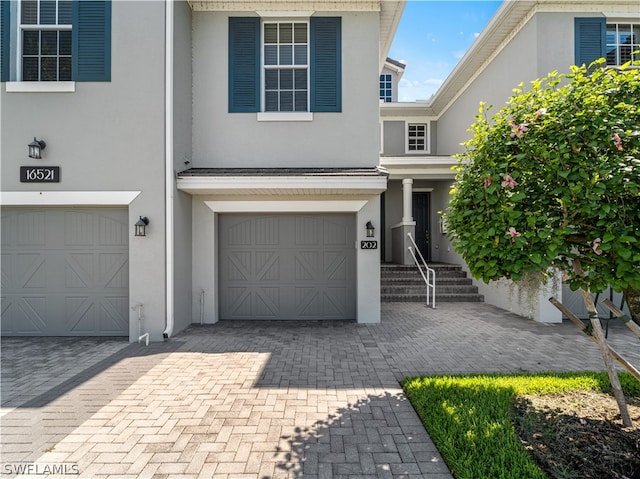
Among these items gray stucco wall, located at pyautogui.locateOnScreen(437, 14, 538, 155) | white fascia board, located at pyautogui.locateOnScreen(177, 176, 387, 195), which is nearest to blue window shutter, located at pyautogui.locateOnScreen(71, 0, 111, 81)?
white fascia board, located at pyautogui.locateOnScreen(177, 176, 387, 195)

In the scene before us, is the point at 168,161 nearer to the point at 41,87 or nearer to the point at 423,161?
the point at 41,87

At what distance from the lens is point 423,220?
12500mm

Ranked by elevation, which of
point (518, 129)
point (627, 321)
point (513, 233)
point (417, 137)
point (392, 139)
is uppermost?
point (417, 137)

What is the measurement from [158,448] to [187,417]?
48 centimetres

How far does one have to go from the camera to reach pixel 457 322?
7.07 meters

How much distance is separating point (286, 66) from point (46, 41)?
4.60 metres

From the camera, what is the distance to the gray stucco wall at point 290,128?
693 cm

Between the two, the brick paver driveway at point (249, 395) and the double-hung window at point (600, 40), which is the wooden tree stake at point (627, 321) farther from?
the double-hung window at point (600, 40)

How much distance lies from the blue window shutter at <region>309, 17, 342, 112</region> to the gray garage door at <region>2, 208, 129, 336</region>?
4.67 metres

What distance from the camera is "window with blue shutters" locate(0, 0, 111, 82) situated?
5.83 metres

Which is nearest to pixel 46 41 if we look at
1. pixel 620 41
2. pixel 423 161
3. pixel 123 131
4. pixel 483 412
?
pixel 123 131

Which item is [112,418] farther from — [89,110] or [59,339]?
[89,110]

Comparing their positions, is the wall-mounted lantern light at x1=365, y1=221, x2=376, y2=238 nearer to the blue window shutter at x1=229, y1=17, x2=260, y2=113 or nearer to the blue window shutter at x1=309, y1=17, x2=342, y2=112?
the blue window shutter at x1=309, y1=17, x2=342, y2=112

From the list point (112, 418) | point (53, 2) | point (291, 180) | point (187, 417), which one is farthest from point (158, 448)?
point (53, 2)
